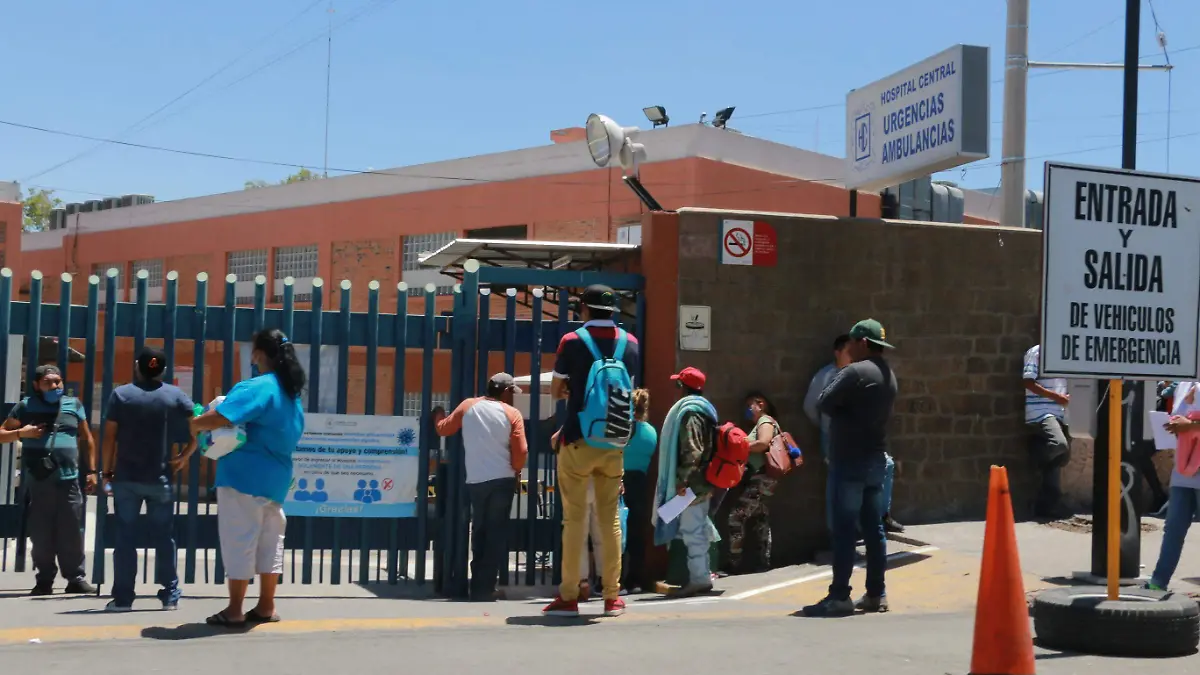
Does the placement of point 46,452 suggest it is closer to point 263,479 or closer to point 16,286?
point 263,479

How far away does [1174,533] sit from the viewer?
820cm

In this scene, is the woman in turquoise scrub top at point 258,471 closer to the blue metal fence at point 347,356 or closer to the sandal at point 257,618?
the sandal at point 257,618

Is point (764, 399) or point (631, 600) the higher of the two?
point (764, 399)

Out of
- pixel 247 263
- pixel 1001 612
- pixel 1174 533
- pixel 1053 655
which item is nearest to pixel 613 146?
pixel 1174 533

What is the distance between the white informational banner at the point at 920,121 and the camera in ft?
40.0

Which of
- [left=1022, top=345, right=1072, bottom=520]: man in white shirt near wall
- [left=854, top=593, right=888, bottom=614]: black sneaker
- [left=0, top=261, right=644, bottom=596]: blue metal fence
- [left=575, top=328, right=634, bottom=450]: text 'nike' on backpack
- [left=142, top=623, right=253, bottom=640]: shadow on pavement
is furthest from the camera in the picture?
[left=1022, top=345, right=1072, bottom=520]: man in white shirt near wall

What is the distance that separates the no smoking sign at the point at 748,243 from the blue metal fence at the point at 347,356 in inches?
37.3

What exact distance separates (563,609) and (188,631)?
2144mm

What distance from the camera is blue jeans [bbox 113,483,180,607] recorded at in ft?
26.6

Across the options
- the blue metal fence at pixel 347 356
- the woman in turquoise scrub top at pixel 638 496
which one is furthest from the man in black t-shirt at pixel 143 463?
the woman in turquoise scrub top at pixel 638 496

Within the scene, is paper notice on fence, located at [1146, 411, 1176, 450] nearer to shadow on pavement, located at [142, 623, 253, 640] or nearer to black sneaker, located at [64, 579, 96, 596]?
shadow on pavement, located at [142, 623, 253, 640]

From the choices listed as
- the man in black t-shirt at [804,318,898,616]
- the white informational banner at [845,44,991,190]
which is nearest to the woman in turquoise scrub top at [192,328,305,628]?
the man in black t-shirt at [804,318,898,616]

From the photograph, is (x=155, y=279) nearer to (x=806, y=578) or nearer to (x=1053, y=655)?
(x=806, y=578)

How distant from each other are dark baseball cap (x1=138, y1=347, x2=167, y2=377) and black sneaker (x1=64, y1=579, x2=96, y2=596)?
1.57 metres
